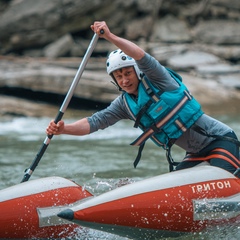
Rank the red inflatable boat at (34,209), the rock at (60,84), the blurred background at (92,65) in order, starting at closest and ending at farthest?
the red inflatable boat at (34,209) → the blurred background at (92,65) → the rock at (60,84)

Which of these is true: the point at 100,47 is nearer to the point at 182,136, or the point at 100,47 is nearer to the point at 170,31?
the point at 170,31

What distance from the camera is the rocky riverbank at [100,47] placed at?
1377 centimetres

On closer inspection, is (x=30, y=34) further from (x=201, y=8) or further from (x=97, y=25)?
(x=97, y=25)

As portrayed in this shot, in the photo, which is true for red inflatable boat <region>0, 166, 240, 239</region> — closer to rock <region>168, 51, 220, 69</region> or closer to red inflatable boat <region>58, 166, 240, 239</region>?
red inflatable boat <region>58, 166, 240, 239</region>

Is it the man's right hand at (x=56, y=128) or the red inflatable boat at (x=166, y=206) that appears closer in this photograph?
the red inflatable boat at (x=166, y=206)

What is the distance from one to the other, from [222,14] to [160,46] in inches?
107

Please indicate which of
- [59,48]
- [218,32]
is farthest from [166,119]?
[218,32]

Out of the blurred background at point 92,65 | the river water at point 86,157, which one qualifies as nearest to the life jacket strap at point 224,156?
the river water at point 86,157

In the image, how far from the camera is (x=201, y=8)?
1841cm

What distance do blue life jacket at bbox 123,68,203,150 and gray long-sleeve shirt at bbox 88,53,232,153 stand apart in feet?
0.18

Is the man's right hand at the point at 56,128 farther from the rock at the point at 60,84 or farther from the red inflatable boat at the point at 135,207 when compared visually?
the rock at the point at 60,84

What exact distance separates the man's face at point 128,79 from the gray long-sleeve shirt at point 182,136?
125 mm

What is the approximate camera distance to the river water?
270 inches

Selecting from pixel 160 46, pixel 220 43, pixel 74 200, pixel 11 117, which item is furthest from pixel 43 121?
pixel 74 200
